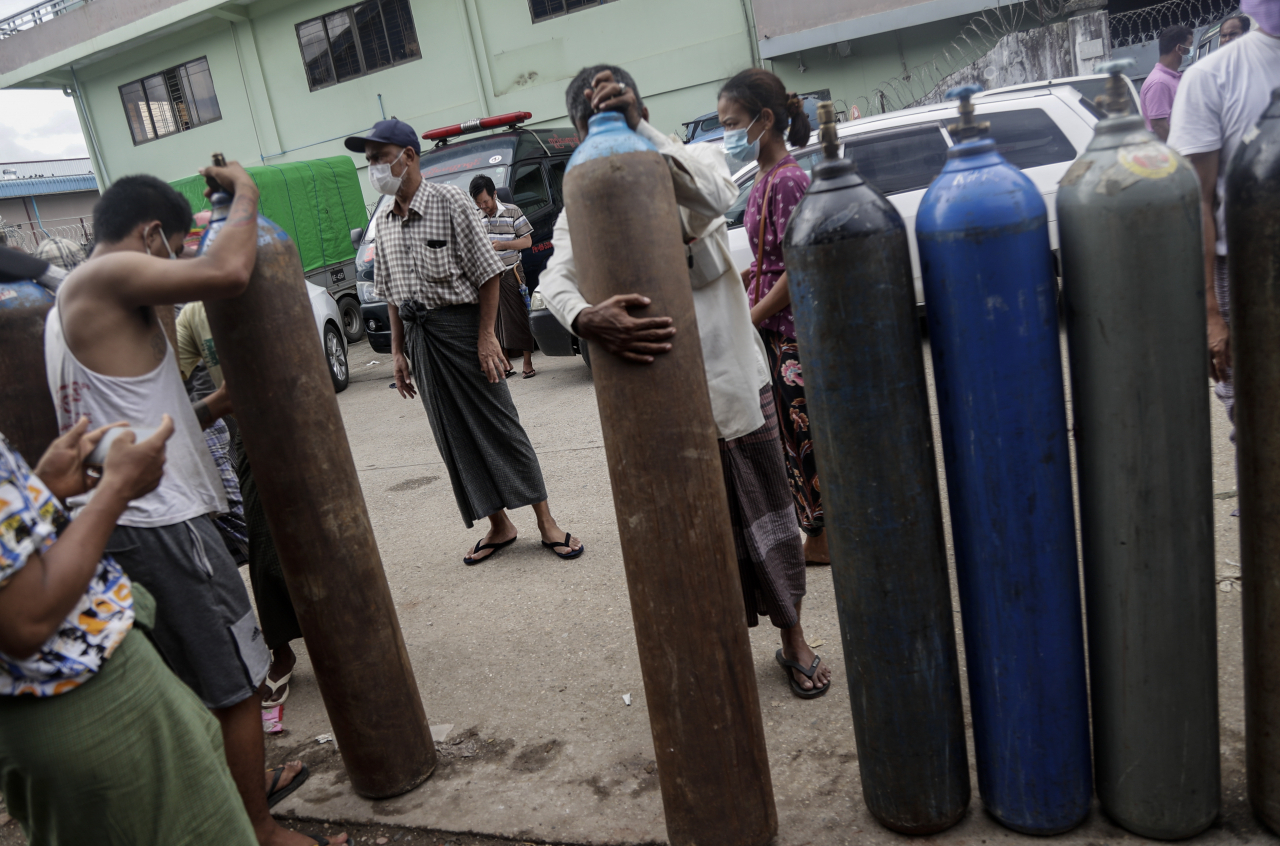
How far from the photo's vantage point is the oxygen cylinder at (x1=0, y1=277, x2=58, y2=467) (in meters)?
2.35

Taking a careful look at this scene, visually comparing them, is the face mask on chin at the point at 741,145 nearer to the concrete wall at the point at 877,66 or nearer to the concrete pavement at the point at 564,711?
the concrete pavement at the point at 564,711

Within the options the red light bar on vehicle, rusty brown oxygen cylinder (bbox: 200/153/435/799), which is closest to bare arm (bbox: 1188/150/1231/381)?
rusty brown oxygen cylinder (bbox: 200/153/435/799)

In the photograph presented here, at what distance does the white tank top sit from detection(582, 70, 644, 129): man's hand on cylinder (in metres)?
1.18

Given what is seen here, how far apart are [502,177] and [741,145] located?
6.75 meters

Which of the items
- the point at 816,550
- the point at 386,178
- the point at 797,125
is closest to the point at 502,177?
the point at 386,178

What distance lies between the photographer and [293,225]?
11992mm

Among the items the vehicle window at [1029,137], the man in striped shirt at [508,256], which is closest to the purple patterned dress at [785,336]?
the vehicle window at [1029,137]

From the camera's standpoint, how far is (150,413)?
6.97ft

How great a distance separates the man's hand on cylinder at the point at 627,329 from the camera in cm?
183

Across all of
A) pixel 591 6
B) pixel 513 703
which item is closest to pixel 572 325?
pixel 513 703

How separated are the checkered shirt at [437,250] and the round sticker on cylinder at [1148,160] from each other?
2.76m

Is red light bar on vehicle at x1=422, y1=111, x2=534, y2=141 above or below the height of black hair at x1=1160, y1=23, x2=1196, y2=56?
above

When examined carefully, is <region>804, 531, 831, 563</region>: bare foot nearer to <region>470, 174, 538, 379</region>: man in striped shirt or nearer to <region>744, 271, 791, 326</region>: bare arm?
<region>744, 271, 791, 326</region>: bare arm

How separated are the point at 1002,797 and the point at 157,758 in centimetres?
170
